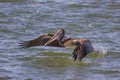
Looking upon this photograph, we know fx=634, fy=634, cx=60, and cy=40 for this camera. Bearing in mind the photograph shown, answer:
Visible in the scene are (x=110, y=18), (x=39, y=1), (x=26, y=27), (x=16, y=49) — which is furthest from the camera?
(x=39, y=1)

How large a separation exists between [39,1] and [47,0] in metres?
0.25

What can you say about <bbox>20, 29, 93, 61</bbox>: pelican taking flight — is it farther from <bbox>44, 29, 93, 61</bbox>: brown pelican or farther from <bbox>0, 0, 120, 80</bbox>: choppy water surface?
<bbox>0, 0, 120, 80</bbox>: choppy water surface

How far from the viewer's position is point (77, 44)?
1000cm

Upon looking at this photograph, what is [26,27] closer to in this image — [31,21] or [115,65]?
[31,21]

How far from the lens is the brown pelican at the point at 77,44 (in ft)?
32.2

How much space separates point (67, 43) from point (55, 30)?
2373 millimetres

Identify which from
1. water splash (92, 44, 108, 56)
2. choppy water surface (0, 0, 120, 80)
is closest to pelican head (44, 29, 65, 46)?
choppy water surface (0, 0, 120, 80)

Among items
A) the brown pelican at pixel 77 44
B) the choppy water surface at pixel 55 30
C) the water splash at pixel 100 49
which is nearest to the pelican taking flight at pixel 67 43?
the brown pelican at pixel 77 44

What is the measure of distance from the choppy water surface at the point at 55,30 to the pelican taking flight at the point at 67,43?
0.81ft

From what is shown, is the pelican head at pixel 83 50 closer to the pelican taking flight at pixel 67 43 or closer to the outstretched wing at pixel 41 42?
the pelican taking flight at pixel 67 43

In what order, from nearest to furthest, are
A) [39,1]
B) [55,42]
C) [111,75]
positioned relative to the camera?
[111,75], [55,42], [39,1]

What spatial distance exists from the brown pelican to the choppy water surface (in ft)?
0.72

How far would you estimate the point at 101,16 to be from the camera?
543 inches

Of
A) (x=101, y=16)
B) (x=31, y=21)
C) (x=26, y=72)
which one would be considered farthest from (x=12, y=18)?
(x=26, y=72)
